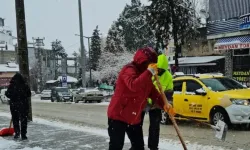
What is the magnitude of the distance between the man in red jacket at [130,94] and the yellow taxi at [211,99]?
20.2 ft

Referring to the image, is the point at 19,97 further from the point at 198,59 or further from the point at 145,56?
the point at 198,59

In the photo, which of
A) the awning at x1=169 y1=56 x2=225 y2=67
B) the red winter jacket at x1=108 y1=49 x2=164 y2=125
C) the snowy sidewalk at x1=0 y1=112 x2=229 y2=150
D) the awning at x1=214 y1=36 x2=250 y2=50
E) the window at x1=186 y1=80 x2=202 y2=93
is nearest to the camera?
the red winter jacket at x1=108 y1=49 x2=164 y2=125

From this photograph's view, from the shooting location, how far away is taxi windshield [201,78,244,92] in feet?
37.9

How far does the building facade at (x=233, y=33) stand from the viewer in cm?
2297

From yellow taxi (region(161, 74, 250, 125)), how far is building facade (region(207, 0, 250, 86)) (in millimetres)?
10913

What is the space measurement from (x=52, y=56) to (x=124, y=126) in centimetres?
11749

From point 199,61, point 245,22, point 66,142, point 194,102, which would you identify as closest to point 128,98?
point 66,142

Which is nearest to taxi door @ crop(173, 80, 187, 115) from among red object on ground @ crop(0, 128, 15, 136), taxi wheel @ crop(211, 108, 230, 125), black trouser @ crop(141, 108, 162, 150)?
taxi wheel @ crop(211, 108, 230, 125)

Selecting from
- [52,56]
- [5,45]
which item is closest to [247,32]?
[5,45]

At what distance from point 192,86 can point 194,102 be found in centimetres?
54

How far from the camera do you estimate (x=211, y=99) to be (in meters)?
11.2

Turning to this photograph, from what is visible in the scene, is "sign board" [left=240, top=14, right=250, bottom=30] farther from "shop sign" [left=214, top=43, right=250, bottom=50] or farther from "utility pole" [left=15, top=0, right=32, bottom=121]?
"utility pole" [left=15, top=0, right=32, bottom=121]

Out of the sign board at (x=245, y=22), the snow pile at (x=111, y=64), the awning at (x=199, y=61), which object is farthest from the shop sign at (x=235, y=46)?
the snow pile at (x=111, y=64)

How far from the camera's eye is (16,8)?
43.3ft
